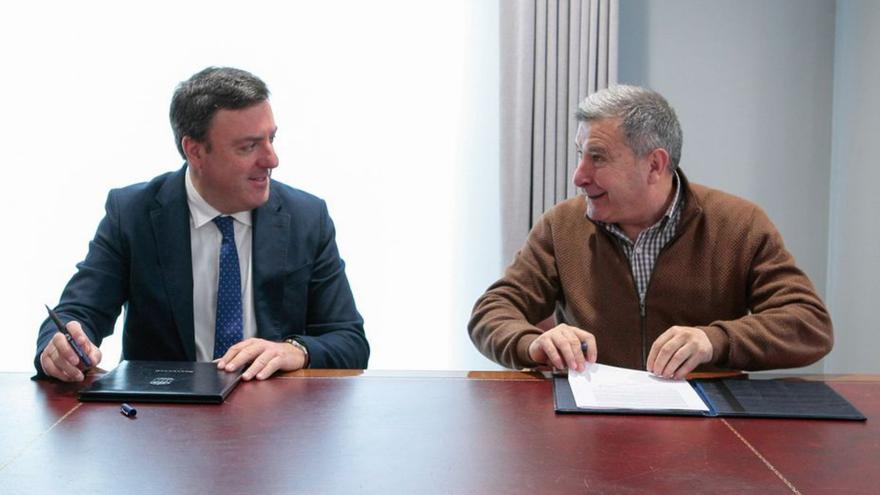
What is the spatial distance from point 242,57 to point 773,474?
267cm

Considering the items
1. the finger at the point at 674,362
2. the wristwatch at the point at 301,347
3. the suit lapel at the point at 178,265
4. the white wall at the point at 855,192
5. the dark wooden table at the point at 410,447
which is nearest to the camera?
the dark wooden table at the point at 410,447

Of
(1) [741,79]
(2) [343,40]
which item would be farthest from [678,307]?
(2) [343,40]

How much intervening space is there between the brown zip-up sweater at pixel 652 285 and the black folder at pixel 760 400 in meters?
0.30

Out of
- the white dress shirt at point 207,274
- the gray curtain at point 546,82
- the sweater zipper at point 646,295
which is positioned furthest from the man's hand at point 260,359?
the gray curtain at point 546,82

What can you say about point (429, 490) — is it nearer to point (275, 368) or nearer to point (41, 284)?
point (275, 368)

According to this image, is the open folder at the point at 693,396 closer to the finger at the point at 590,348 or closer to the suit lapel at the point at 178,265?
the finger at the point at 590,348

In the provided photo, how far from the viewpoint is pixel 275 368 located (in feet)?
6.30

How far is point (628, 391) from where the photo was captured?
1.75m

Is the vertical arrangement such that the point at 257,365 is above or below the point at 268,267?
below

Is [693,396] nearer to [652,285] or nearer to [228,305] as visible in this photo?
[652,285]

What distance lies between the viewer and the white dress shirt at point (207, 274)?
232 cm

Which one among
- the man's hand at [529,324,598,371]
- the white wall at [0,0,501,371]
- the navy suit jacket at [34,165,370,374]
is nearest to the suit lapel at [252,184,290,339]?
the navy suit jacket at [34,165,370,374]

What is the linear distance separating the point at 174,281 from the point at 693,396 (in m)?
1.22

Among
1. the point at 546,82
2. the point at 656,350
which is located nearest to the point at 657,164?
the point at 656,350
